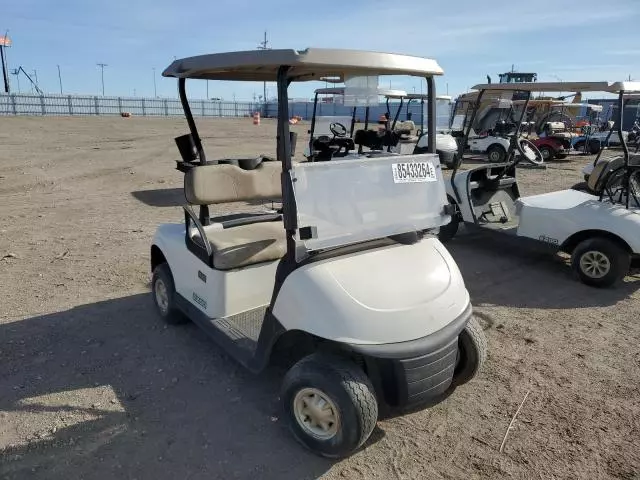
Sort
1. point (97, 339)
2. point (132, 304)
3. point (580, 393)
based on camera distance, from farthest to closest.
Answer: point (132, 304) < point (97, 339) < point (580, 393)

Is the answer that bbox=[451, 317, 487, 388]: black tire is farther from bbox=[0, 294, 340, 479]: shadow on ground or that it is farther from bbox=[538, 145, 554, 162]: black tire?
bbox=[538, 145, 554, 162]: black tire

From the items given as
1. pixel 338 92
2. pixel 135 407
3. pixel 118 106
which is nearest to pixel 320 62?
pixel 135 407

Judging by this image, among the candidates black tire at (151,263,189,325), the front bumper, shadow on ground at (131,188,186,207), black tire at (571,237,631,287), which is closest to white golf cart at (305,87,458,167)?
shadow on ground at (131,188,186,207)

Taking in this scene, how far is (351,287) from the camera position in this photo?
7.77 ft

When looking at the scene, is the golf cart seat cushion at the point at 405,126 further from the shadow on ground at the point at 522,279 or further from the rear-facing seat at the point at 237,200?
the rear-facing seat at the point at 237,200

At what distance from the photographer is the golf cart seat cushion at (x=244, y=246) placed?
320cm

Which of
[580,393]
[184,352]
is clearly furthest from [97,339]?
[580,393]

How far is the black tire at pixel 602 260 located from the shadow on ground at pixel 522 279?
0.11 metres

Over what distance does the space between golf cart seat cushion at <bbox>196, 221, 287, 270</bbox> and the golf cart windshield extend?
87 cm

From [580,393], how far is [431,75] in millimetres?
2174

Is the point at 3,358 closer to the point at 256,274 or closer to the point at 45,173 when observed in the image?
the point at 256,274

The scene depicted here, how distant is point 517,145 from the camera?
5.89 meters

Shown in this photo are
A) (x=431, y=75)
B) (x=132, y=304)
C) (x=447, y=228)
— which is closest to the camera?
(x=431, y=75)

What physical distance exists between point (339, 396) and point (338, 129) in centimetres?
806
